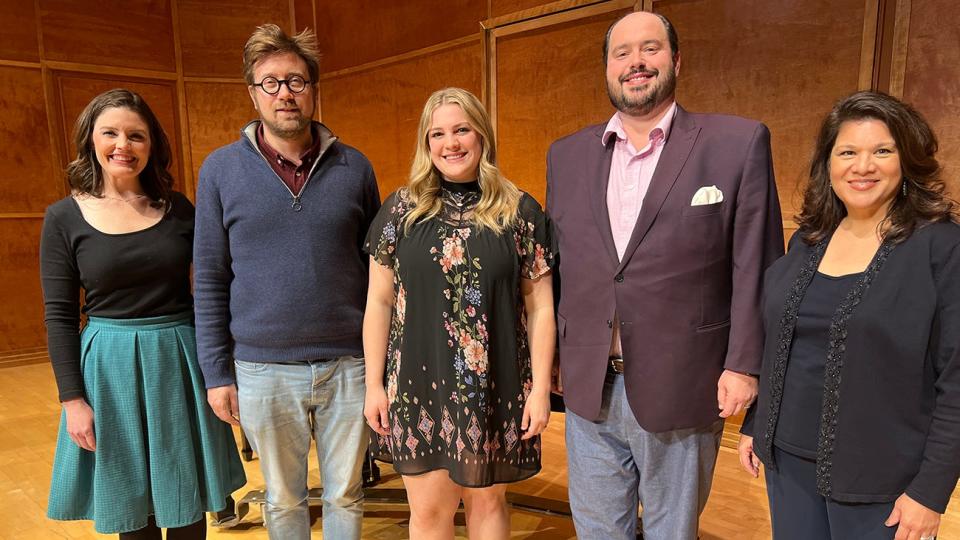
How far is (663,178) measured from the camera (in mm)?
1441

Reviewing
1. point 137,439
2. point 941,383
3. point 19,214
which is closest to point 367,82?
point 19,214

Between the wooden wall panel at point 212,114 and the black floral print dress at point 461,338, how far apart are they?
15.6 ft

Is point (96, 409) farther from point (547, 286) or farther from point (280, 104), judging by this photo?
point (547, 286)

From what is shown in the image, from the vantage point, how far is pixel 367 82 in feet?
17.4

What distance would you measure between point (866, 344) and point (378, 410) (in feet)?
3.81

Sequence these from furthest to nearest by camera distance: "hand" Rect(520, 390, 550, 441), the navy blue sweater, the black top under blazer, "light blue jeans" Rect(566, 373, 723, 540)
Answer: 1. the navy blue sweater
2. "hand" Rect(520, 390, 550, 441)
3. "light blue jeans" Rect(566, 373, 723, 540)
4. the black top under blazer

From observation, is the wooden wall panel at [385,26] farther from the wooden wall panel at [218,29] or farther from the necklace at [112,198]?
the necklace at [112,198]

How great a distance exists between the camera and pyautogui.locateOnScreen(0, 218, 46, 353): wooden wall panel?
512cm

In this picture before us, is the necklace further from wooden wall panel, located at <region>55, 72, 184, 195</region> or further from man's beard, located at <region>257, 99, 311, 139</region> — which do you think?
wooden wall panel, located at <region>55, 72, 184, 195</region>

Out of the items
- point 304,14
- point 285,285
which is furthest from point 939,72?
point 304,14

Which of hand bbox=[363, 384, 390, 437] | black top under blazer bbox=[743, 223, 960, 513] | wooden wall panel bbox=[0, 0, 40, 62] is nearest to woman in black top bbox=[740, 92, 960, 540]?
black top under blazer bbox=[743, 223, 960, 513]

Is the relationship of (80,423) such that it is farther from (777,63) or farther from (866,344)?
(777,63)

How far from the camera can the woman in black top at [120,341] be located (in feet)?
5.66

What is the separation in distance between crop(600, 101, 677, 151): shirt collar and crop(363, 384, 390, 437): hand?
0.89 metres
